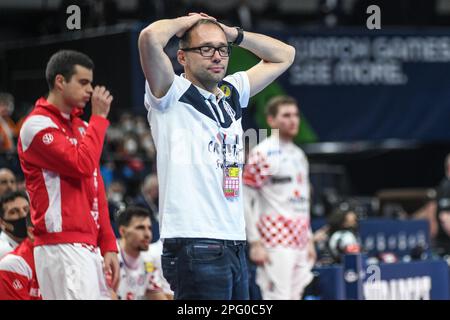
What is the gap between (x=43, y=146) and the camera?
19.7ft

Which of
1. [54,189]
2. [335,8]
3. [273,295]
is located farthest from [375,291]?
[335,8]

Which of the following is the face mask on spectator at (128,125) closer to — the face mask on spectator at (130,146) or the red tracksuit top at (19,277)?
the face mask on spectator at (130,146)

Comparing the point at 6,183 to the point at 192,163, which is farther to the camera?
the point at 6,183

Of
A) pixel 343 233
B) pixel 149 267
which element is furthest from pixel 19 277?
pixel 343 233

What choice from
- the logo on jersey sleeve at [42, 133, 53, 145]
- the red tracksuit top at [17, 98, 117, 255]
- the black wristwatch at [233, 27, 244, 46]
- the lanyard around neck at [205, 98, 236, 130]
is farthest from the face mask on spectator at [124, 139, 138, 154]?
the lanyard around neck at [205, 98, 236, 130]

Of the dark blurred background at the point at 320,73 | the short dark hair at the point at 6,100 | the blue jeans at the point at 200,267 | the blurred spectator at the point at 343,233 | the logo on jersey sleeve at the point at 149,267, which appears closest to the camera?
the blue jeans at the point at 200,267

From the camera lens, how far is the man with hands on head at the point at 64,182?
600cm

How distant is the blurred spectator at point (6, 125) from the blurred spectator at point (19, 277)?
19.4 ft

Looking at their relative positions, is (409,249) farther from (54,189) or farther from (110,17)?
(54,189)

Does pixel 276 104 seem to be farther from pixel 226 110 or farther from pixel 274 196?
pixel 226 110

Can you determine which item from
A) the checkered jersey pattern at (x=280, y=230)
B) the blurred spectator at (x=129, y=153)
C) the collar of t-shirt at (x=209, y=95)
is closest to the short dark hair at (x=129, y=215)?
the checkered jersey pattern at (x=280, y=230)

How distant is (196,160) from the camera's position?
5090 mm

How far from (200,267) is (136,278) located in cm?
307

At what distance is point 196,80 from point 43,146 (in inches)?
46.9
